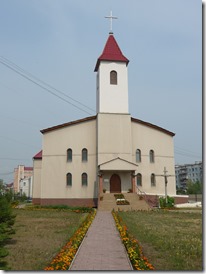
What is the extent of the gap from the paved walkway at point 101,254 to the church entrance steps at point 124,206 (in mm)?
12378

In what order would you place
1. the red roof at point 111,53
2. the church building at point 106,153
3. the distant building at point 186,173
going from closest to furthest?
the church building at point 106,153 → the red roof at point 111,53 → the distant building at point 186,173

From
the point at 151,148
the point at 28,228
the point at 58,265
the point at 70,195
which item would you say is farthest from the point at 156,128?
the point at 58,265

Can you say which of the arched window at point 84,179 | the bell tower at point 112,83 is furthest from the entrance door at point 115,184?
the bell tower at point 112,83

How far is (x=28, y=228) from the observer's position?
13.4 metres

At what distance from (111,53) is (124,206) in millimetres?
16401

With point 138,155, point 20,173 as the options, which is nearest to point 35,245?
point 138,155

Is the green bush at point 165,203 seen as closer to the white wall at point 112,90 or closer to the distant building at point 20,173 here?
the white wall at point 112,90

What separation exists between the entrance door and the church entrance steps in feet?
6.35

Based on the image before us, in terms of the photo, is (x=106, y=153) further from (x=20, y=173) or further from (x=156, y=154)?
(x=20, y=173)

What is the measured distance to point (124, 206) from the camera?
2417cm

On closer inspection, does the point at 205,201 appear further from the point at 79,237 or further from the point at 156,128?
the point at 156,128

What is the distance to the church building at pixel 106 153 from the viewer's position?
28.7 m

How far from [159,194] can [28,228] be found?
18.5m

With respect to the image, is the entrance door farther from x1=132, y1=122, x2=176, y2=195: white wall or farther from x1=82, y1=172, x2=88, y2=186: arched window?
x1=82, y1=172, x2=88, y2=186: arched window
